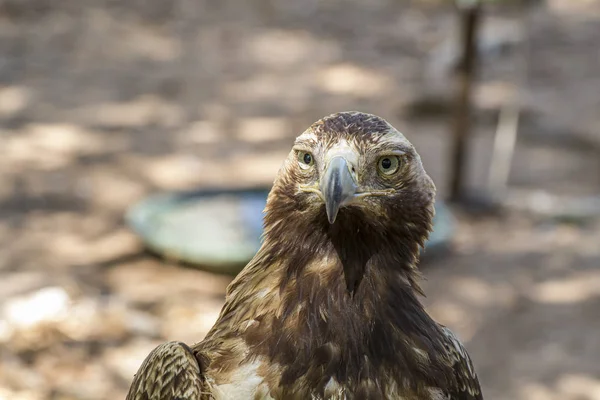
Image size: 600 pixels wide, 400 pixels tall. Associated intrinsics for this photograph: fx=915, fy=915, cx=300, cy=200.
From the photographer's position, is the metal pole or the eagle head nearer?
the eagle head

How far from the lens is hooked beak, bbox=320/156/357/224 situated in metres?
2.63

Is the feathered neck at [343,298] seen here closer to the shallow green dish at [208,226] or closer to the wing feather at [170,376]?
the wing feather at [170,376]

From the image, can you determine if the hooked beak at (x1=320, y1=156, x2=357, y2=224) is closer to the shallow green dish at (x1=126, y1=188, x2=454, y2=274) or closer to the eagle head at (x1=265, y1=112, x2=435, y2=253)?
the eagle head at (x1=265, y1=112, x2=435, y2=253)

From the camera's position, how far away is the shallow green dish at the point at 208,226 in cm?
706

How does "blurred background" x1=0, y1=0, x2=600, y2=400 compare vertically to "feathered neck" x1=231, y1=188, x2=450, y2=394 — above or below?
below

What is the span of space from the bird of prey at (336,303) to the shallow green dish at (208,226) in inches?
156

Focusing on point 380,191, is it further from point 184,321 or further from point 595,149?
point 595,149

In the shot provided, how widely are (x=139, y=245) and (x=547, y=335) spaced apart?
330 cm

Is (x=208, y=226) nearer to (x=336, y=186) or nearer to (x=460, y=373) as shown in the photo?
(x=460, y=373)

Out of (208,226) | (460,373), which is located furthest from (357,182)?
(208,226)

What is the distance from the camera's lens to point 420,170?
2.97 m

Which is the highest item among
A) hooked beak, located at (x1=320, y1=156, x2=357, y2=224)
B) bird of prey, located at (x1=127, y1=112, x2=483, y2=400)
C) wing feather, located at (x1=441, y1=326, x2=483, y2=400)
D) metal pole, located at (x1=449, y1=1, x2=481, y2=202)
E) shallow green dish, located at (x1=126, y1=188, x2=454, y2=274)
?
hooked beak, located at (x1=320, y1=156, x2=357, y2=224)

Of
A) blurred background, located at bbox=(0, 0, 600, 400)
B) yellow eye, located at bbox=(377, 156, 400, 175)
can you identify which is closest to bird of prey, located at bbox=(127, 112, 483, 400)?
yellow eye, located at bbox=(377, 156, 400, 175)

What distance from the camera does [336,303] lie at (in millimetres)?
2879
